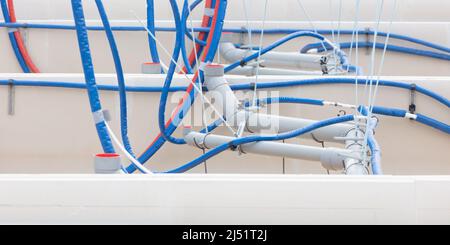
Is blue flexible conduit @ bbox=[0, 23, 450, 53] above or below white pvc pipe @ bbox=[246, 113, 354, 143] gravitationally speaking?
above

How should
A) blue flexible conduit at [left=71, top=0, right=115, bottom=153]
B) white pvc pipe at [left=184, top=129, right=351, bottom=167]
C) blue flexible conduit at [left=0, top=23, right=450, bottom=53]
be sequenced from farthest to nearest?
blue flexible conduit at [left=0, top=23, right=450, bottom=53], white pvc pipe at [left=184, top=129, right=351, bottom=167], blue flexible conduit at [left=71, top=0, right=115, bottom=153]

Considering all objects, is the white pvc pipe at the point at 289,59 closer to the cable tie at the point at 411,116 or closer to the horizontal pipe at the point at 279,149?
the cable tie at the point at 411,116

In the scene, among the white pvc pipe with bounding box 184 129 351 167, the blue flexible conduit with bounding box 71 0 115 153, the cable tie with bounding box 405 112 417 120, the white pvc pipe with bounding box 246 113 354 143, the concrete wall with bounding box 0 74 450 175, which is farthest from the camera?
the concrete wall with bounding box 0 74 450 175

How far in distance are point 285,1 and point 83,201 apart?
99.5 inches

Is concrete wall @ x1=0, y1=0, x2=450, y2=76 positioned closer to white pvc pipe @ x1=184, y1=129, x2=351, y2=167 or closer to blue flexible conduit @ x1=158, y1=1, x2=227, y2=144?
blue flexible conduit @ x1=158, y1=1, x2=227, y2=144

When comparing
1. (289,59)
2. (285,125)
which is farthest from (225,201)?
(289,59)

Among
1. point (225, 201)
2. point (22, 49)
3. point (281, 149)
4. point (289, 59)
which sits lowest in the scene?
point (225, 201)

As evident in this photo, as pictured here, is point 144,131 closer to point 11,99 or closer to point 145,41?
point 11,99

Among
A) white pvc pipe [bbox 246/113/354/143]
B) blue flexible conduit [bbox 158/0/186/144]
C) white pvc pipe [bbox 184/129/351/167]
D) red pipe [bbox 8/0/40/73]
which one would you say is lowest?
white pvc pipe [bbox 184/129/351/167]

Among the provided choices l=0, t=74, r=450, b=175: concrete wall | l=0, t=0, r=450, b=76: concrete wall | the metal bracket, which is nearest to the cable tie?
l=0, t=74, r=450, b=175: concrete wall

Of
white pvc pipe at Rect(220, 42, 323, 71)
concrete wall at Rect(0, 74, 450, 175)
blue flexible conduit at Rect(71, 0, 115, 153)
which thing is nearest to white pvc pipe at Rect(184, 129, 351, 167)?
concrete wall at Rect(0, 74, 450, 175)

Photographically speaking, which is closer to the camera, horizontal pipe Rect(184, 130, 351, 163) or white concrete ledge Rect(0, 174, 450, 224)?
white concrete ledge Rect(0, 174, 450, 224)

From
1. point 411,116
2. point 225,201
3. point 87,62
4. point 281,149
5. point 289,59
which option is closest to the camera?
point 225,201
